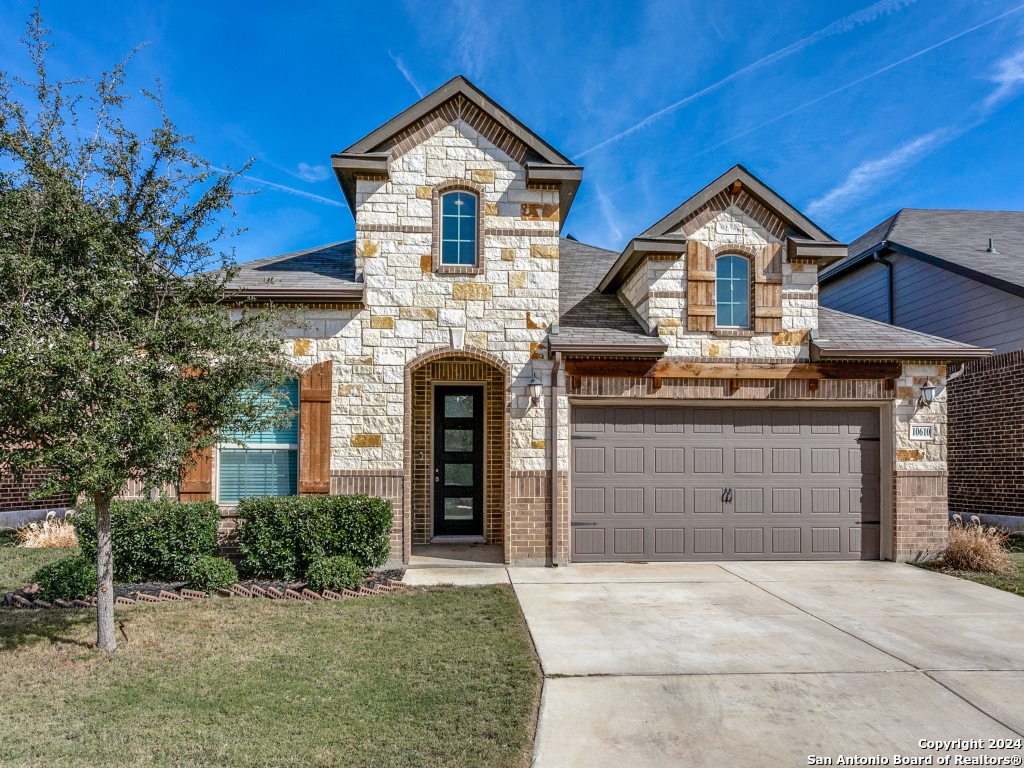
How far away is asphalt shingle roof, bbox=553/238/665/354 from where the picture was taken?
9047mm

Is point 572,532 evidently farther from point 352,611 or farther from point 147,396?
point 147,396

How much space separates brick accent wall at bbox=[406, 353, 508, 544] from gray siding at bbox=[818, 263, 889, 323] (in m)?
9.56

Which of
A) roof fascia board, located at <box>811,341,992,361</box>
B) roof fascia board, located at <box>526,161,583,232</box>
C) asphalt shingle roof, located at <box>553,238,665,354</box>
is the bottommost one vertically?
roof fascia board, located at <box>811,341,992,361</box>

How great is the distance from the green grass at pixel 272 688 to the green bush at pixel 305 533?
1.10m

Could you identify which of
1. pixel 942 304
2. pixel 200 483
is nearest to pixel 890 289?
pixel 942 304

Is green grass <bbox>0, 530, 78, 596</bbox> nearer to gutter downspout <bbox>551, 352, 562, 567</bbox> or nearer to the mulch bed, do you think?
the mulch bed

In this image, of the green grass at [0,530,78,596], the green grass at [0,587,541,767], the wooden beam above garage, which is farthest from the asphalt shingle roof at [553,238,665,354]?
the green grass at [0,530,78,596]

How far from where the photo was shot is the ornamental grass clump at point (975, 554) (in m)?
8.66

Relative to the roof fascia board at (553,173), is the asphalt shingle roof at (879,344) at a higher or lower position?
lower

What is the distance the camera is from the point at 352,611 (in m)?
6.55

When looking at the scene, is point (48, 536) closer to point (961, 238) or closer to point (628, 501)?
point (628, 501)

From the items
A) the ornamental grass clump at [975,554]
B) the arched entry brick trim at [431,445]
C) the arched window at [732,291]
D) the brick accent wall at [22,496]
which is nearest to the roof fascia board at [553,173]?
the arched window at [732,291]

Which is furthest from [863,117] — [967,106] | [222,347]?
[222,347]

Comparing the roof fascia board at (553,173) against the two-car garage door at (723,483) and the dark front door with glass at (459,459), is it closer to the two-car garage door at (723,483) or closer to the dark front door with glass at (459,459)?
the two-car garage door at (723,483)
